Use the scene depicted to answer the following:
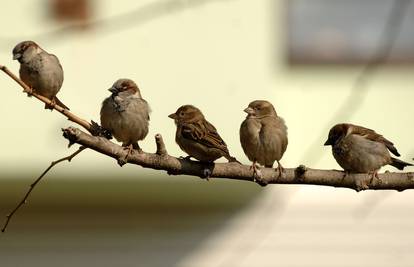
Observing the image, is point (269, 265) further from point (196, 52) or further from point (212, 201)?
point (196, 52)

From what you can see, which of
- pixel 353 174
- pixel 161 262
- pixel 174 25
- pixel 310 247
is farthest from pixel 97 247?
pixel 353 174

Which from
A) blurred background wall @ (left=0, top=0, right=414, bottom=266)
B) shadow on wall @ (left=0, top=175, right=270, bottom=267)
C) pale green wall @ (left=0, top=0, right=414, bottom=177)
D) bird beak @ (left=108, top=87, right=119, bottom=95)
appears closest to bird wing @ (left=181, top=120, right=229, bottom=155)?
bird beak @ (left=108, top=87, right=119, bottom=95)

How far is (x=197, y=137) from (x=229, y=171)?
78 cm

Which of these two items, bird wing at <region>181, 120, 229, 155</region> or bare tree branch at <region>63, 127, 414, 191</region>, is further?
bird wing at <region>181, 120, 229, 155</region>

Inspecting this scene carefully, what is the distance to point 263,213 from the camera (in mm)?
8305

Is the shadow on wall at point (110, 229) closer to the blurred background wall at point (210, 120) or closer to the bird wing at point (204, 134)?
the blurred background wall at point (210, 120)

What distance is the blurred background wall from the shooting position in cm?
715

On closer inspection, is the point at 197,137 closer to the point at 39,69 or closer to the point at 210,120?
the point at 39,69

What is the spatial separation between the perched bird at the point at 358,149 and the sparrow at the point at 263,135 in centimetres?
19

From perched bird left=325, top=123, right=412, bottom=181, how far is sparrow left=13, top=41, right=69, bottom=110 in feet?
3.23

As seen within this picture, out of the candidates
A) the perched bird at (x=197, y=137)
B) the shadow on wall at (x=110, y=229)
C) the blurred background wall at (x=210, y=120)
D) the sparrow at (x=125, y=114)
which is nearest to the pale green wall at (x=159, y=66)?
the blurred background wall at (x=210, y=120)

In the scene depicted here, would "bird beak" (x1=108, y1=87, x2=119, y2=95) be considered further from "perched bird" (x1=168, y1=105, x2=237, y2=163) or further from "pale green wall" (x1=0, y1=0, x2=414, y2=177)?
"pale green wall" (x1=0, y1=0, x2=414, y2=177)

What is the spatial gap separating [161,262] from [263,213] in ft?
3.31

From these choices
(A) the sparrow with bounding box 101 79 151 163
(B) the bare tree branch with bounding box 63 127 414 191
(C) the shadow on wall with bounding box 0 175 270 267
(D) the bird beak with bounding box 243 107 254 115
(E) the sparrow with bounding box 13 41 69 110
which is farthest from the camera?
(C) the shadow on wall with bounding box 0 175 270 267
